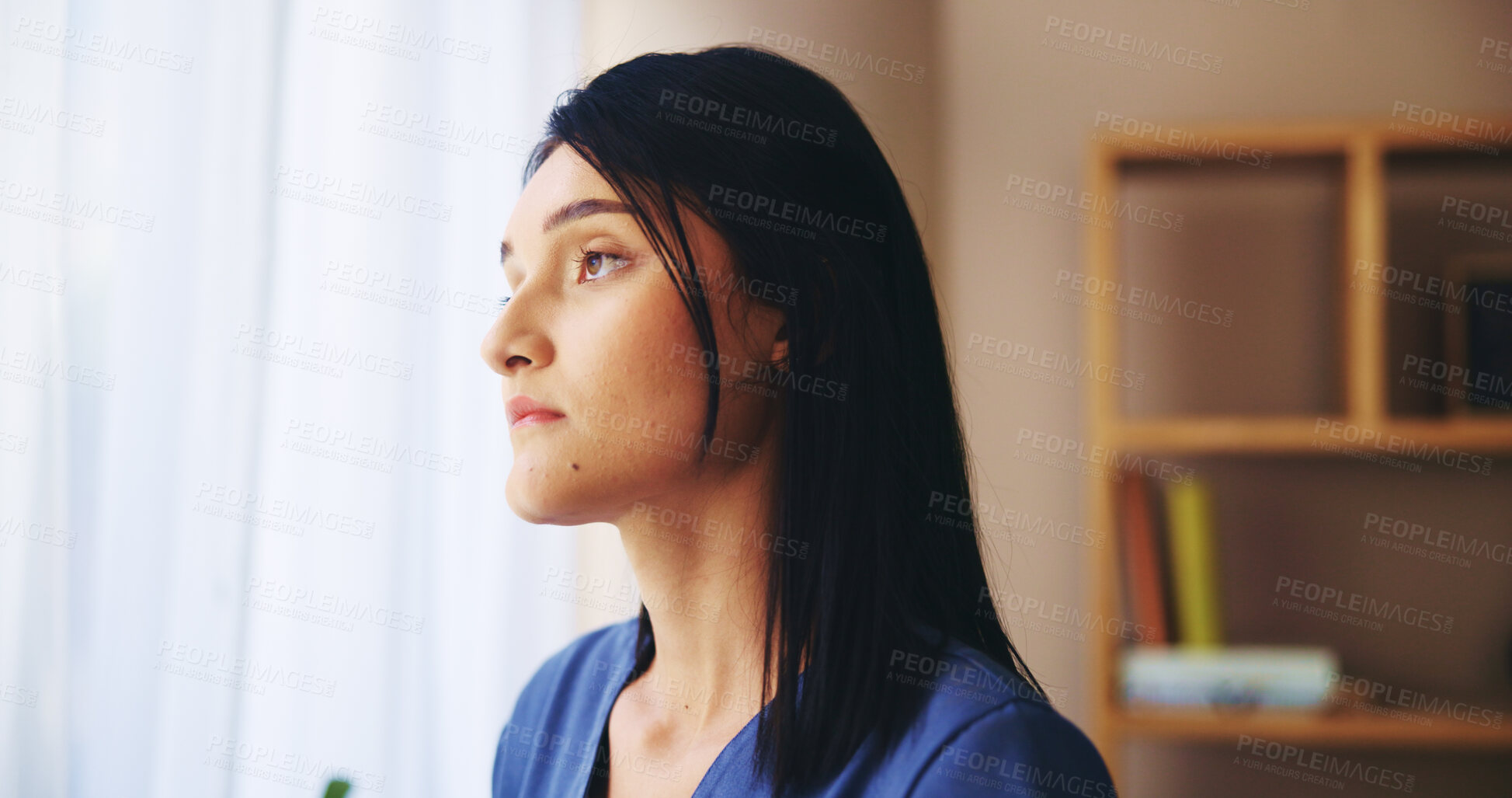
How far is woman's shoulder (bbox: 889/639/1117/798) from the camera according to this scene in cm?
67

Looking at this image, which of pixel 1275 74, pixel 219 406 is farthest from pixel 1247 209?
pixel 219 406

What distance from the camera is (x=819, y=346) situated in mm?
819

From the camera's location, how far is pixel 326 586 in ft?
3.92

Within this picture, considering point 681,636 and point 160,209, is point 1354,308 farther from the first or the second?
point 160,209

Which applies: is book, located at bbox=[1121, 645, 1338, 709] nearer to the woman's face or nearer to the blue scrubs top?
the blue scrubs top

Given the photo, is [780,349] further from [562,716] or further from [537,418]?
[562,716]

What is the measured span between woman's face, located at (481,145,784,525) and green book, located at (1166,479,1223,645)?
4.00 ft

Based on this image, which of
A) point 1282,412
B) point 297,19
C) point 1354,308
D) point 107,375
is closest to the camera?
point 107,375

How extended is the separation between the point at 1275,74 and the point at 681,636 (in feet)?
6.35

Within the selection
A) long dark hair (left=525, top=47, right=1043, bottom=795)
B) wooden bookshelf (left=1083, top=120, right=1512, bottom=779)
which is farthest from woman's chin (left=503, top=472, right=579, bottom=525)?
wooden bookshelf (left=1083, top=120, right=1512, bottom=779)

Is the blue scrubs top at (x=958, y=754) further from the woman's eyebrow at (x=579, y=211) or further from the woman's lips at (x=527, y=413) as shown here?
the woman's eyebrow at (x=579, y=211)

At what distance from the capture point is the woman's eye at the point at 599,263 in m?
0.81

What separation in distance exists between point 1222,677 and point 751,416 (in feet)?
4.48

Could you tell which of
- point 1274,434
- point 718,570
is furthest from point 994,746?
point 1274,434
